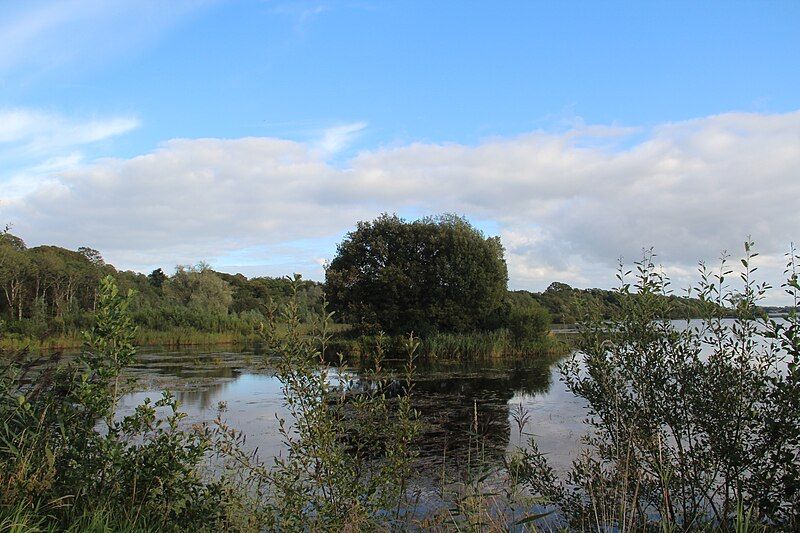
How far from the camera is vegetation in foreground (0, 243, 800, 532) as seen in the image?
4.14m

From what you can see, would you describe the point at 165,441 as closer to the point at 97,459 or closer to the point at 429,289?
the point at 97,459

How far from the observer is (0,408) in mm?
4754

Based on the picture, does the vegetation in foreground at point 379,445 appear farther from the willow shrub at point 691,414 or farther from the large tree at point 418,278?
the large tree at point 418,278

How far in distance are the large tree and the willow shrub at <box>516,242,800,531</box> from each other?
24.9m

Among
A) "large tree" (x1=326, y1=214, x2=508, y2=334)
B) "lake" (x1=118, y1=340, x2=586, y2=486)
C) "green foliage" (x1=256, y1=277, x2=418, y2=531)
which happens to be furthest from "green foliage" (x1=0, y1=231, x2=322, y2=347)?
"green foliage" (x1=256, y1=277, x2=418, y2=531)

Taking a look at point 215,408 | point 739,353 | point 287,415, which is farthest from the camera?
point 215,408

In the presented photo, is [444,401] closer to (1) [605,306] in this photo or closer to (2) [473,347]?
(1) [605,306]

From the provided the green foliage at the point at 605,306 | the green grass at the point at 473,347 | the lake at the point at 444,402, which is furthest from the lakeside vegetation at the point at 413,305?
the green foliage at the point at 605,306

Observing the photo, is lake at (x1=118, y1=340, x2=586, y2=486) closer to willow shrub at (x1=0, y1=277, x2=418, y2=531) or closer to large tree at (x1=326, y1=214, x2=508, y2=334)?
willow shrub at (x1=0, y1=277, x2=418, y2=531)

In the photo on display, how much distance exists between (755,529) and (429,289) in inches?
1085

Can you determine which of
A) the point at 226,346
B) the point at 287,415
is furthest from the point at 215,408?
the point at 226,346

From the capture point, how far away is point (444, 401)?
1445cm

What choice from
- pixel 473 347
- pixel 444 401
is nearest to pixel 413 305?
pixel 473 347

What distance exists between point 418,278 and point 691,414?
26.9 meters
